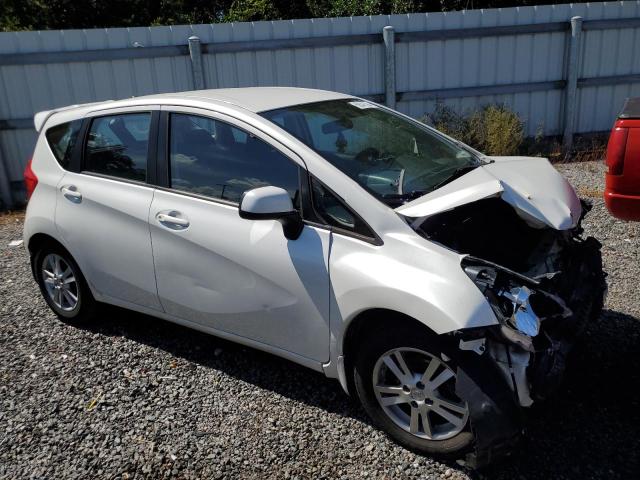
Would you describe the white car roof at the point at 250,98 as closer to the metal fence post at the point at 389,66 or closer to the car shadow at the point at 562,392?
the car shadow at the point at 562,392

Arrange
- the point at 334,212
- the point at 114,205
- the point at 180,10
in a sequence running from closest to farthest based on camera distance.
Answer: the point at 334,212 < the point at 114,205 < the point at 180,10

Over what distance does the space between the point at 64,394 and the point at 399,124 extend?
278cm

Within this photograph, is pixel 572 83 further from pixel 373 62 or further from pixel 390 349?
pixel 390 349

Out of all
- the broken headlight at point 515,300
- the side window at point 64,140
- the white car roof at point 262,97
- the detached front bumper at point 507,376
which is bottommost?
the detached front bumper at point 507,376

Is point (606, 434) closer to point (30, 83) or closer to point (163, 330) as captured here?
point (163, 330)

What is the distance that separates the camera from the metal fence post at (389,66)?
9031 mm

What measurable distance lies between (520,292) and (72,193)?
3074 mm

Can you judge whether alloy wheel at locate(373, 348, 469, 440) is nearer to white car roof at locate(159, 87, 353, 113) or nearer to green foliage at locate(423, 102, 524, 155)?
white car roof at locate(159, 87, 353, 113)

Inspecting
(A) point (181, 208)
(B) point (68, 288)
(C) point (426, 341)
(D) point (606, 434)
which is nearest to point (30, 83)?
(B) point (68, 288)

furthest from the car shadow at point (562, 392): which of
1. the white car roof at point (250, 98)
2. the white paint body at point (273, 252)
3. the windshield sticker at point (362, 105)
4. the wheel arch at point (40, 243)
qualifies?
the windshield sticker at point (362, 105)

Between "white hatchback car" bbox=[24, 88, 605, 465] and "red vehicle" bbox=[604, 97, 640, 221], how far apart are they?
63 centimetres

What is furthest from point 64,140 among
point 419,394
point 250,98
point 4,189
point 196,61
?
point 4,189

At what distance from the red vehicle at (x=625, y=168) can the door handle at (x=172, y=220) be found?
2.89 meters

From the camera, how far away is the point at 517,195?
10.7 feet
